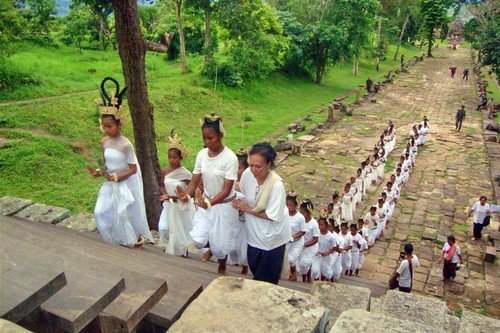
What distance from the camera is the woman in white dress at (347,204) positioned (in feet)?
29.1

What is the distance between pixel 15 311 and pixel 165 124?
40.6 feet

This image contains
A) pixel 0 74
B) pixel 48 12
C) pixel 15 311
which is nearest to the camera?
pixel 15 311

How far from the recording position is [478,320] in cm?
315

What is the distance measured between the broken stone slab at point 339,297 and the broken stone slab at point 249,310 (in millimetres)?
884

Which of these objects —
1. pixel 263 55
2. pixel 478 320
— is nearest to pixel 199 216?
pixel 478 320

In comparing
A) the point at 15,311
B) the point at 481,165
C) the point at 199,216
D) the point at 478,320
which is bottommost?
the point at 481,165

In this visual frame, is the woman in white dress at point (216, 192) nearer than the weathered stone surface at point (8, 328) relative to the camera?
No

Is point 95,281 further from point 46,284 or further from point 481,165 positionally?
point 481,165

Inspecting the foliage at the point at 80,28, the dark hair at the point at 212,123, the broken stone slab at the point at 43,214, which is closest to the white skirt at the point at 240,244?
the dark hair at the point at 212,123

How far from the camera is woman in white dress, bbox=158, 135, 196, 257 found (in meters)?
4.69

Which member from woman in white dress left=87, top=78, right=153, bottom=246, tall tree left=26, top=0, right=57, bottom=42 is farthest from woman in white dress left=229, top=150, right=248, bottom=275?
tall tree left=26, top=0, right=57, bottom=42

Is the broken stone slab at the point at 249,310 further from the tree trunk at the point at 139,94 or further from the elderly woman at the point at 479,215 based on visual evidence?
the elderly woman at the point at 479,215

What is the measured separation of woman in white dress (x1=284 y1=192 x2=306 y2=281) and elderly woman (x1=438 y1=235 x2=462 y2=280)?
10.1 ft

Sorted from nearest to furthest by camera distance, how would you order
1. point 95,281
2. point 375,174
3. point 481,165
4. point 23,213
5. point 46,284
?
1. point 46,284
2. point 95,281
3. point 23,213
4. point 375,174
5. point 481,165
